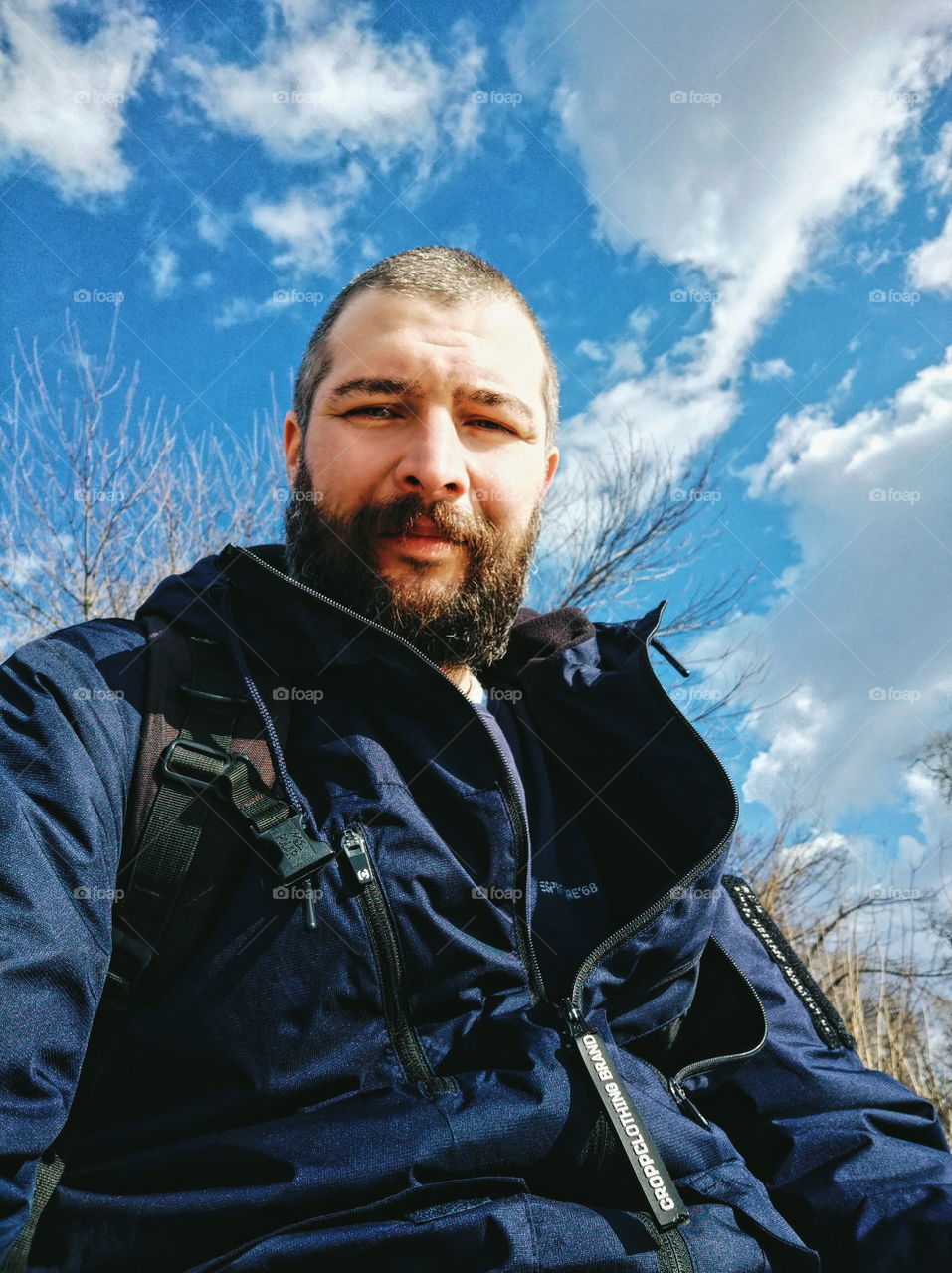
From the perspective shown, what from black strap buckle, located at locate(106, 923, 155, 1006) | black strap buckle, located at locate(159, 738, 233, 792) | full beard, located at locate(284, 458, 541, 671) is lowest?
black strap buckle, located at locate(106, 923, 155, 1006)

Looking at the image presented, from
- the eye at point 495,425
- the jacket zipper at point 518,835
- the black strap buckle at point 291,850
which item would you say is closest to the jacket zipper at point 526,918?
the jacket zipper at point 518,835

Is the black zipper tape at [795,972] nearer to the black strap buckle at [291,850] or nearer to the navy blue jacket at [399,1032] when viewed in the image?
the navy blue jacket at [399,1032]

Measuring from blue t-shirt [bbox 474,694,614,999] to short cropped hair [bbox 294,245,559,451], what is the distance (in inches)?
43.9

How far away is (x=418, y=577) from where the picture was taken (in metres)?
2.25

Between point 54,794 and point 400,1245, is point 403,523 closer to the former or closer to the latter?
point 54,794

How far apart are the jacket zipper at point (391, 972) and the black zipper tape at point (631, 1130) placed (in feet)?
0.92

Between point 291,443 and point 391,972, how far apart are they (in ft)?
5.64

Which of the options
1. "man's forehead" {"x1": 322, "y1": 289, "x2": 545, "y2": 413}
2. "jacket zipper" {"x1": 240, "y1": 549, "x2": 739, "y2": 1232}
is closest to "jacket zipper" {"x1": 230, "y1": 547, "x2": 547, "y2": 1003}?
"jacket zipper" {"x1": 240, "y1": 549, "x2": 739, "y2": 1232}

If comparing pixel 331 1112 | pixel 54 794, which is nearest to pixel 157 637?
pixel 54 794

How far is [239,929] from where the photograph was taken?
1.50 meters

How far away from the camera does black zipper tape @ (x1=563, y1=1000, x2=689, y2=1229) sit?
4.89 feet

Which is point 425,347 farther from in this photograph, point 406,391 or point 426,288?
point 426,288

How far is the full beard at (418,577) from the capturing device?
7.35 ft

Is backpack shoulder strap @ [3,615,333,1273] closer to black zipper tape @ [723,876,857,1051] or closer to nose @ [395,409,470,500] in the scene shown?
nose @ [395,409,470,500]
